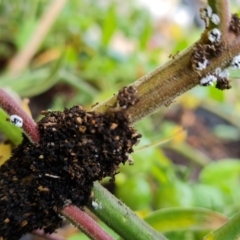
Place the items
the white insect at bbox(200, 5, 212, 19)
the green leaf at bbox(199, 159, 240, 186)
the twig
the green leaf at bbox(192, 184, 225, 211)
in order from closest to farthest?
the white insect at bbox(200, 5, 212, 19) → the green leaf at bbox(192, 184, 225, 211) → the green leaf at bbox(199, 159, 240, 186) → the twig

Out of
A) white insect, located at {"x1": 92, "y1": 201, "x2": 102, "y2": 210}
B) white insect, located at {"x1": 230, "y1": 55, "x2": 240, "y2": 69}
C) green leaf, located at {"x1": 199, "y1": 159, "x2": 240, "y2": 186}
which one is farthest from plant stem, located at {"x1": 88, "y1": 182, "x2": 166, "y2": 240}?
green leaf, located at {"x1": 199, "y1": 159, "x2": 240, "y2": 186}

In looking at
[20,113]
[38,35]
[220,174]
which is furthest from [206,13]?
[38,35]

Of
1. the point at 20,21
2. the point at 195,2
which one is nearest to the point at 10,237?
the point at 20,21

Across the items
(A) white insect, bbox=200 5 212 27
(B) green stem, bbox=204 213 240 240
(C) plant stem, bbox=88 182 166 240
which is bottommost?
(B) green stem, bbox=204 213 240 240

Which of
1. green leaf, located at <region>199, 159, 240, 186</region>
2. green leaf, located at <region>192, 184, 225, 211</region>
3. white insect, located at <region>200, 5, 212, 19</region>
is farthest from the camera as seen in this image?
green leaf, located at <region>199, 159, 240, 186</region>

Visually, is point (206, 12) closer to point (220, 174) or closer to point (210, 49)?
point (210, 49)

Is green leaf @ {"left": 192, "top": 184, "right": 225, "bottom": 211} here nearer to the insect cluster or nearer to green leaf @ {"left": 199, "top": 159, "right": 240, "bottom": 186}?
green leaf @ {"left": 199, "top": 159, "right": 240, "bottom": 186}

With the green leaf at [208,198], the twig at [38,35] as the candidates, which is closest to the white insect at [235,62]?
the green leaf at [208,198]
